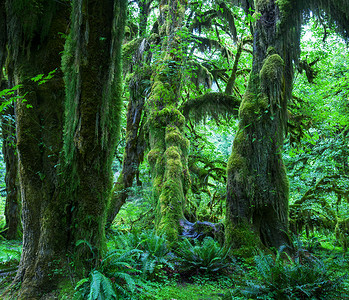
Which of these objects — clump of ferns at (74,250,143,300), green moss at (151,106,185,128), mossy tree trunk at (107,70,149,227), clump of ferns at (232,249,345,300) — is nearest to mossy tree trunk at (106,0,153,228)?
mossy tree trunk at (107,70,149,227)

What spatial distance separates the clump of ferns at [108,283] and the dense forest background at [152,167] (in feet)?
0.06

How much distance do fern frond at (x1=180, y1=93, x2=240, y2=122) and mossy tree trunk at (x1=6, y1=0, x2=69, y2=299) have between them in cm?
575

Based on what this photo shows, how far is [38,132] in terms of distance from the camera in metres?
3.30

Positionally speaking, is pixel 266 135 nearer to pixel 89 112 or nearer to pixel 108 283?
pixel 89 112

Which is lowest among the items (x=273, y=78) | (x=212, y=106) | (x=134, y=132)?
(x=134, y=132)

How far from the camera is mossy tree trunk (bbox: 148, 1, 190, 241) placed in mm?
6406

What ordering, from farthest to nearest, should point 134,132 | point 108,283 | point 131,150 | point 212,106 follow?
point 134,132
point 131,150
point 212,106
point 108,283

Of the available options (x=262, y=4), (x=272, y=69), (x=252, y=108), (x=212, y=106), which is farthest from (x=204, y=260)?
(x=262, y=4)

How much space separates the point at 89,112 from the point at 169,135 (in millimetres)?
4154

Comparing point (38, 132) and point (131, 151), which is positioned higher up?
point (131, 151)

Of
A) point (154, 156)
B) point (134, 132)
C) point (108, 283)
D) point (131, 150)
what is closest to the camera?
point (108, 283)

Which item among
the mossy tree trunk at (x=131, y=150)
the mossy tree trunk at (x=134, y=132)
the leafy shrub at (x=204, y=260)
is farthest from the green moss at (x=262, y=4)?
the leafy shrub at (x=204, y=260)

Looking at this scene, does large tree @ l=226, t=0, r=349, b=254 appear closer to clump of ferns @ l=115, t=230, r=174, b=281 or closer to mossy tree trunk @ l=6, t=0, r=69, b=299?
clump of ferns @ l=115, t=230, r=174, b=281

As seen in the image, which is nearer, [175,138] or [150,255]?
[150,255]
